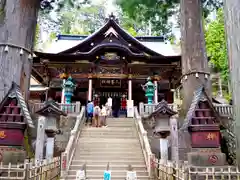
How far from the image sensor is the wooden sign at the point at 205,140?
21.2 ft

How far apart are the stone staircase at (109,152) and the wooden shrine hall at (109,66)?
17.9ft

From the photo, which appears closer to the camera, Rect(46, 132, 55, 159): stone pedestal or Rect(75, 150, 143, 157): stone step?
Rect(46, 132, 55, 159): stone pedestal

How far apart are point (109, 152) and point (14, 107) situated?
4.70m

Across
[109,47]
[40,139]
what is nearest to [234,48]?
[40,139]

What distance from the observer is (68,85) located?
1493 cm

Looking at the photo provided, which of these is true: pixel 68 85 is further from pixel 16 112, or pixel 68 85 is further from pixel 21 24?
pixel 16 112

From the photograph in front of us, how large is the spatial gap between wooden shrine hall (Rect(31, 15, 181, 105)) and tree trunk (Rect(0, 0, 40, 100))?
878 centimetres

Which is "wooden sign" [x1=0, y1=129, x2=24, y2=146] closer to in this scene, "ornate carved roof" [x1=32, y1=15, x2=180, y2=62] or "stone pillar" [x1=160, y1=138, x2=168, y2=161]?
"stone pillar" [x1=160, y1=138, x2=168, y2=161]

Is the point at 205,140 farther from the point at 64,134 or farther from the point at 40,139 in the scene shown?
the point at 64,134

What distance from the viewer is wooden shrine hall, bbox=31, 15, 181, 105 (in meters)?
17.3

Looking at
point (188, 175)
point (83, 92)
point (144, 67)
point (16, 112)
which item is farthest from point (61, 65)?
point (188, 175)

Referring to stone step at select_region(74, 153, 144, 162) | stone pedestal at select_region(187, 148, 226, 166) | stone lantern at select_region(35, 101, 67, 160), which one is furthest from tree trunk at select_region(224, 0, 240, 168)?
stone lantern at select_region(35, 101, 67, 160)

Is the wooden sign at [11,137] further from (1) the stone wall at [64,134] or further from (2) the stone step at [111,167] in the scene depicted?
(1) the stone wall at [64,134]

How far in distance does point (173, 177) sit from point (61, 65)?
45.2 ft
